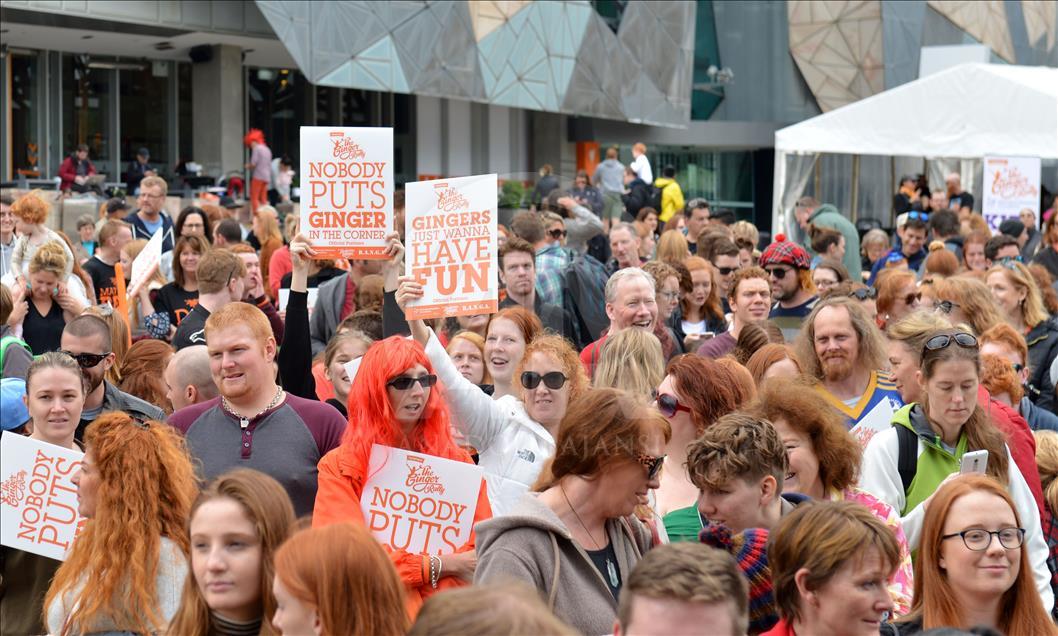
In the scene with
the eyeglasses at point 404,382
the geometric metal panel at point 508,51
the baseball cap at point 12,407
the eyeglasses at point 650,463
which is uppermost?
the geometric metal panel at point 508,51

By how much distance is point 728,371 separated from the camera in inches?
219

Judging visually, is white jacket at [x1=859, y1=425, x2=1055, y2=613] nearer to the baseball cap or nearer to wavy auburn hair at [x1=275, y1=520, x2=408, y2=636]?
wavy auburn hair at [x1=275, y1=520, x2=408, y2=636]

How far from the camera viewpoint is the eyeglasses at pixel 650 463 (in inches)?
173

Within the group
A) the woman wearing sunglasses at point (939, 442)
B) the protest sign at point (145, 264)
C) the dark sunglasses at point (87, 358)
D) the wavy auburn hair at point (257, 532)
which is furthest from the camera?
the protest sign at point (145, 264)

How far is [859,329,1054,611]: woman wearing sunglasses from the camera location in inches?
224

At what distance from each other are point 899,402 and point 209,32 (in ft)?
76.9

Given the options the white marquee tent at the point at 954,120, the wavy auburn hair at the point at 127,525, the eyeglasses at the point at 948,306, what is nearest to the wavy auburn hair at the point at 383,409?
the wavy auburn hair at the point at 127,525

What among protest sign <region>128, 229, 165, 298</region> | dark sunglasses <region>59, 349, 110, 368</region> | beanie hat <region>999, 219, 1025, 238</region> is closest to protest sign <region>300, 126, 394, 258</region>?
dark sunglasses <region>59, 349, 110, 368</region>

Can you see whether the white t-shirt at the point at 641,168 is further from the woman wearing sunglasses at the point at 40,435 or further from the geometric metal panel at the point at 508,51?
the woman wearing sunglasses at the point at 40,435

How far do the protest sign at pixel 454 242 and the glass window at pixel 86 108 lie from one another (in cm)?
2415

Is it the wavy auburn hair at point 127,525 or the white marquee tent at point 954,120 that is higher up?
the white marquee tent at point 954,120

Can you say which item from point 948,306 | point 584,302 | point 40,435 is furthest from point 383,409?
point 584,302

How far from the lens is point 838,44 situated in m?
37.7

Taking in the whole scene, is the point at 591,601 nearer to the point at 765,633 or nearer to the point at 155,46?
the point at 765,633
